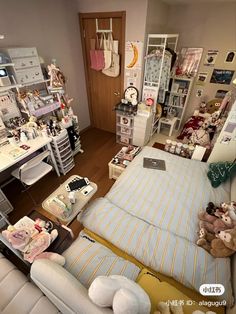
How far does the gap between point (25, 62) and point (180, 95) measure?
270cm

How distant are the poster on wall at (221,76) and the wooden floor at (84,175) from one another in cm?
220

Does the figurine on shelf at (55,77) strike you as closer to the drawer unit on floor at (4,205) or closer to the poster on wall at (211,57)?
the drawer unit on floor at (4,205)

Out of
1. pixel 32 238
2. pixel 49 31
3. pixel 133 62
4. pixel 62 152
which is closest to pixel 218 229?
pixel 32 238

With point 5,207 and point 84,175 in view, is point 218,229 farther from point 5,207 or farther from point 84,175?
point 5,207

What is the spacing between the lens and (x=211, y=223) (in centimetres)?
144

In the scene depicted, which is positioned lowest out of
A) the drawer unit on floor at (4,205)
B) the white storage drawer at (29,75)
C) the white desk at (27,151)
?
the drawer unit on floor at (4,205)

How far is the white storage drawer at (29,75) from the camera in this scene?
6.68 feet

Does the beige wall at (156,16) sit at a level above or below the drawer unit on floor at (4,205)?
above

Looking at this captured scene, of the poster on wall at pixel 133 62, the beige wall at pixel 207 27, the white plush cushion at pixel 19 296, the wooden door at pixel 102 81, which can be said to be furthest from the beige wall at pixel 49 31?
the white plush cushion at pixel 19 296

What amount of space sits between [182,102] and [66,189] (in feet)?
9.32

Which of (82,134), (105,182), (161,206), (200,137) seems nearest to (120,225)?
(161,206)

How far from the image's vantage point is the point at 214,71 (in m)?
3.01

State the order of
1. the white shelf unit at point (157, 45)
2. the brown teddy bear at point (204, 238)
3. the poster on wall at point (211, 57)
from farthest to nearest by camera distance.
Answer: the poster on wall at point (211, 57) → the white shelf unit at point (157, 45) → the brown teddy bear at point (204, 238)

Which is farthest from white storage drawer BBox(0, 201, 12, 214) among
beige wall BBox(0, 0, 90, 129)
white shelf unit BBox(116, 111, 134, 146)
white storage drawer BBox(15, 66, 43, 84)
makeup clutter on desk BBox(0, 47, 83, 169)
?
white shelf unit BBox(116, 111, 134, 146)
